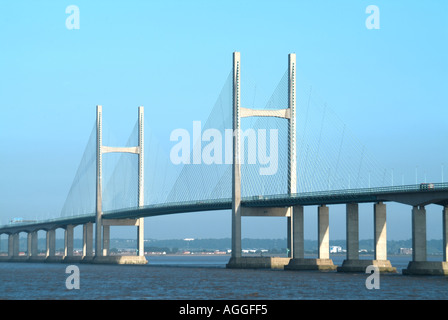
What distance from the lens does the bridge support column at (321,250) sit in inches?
3775

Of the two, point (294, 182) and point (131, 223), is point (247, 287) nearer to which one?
point (294, 182)

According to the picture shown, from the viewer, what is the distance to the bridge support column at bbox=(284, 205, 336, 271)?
9588 centimetres

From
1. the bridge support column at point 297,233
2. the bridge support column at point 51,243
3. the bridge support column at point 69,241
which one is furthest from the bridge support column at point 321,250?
the bridge support column at point 51,243

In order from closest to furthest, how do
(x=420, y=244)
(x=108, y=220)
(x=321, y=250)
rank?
(x=420, y=244), (x=321, y=250), (x=108, y=220)

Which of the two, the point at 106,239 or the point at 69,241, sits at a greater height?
the point at 106,239

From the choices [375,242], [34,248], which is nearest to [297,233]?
[375,242]

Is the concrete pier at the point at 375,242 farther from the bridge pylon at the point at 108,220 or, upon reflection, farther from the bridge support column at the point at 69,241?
the bridge support column at the point at 69,241

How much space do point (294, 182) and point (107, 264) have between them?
163ft

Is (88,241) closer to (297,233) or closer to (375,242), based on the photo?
(297,233)

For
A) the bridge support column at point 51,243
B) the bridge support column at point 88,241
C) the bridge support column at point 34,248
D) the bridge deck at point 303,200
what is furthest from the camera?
the bridge support column at point 34,248

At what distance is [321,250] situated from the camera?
9681 cm

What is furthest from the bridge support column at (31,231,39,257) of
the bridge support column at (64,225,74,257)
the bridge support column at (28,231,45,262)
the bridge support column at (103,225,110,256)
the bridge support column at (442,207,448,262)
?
the bridge support column at (442,207,448,262)

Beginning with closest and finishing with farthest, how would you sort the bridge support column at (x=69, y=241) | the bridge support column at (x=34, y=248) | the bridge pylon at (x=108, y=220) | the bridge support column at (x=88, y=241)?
the bridge pylon at (x=108, y=220)
the bridge support column at (x=88, y=241)
the bridge support column at (x=69, y=241)
the bridge support column at (x=34, y=248)

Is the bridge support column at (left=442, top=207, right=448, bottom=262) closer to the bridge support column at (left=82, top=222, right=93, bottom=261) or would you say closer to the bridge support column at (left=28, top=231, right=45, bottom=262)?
the bridge support column at (left=82, top=222, right=93, bottom=261)
